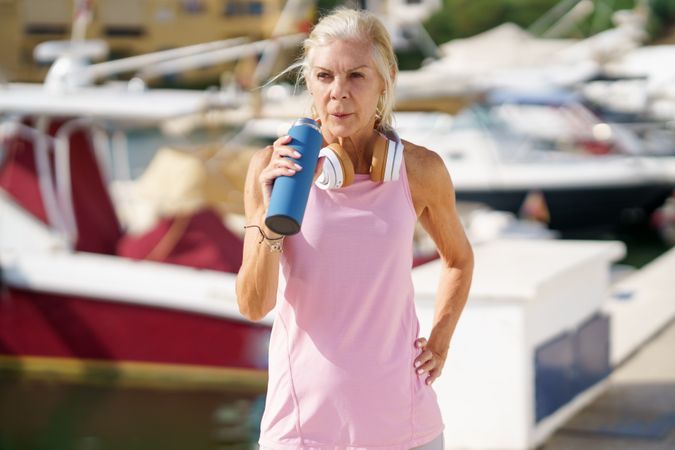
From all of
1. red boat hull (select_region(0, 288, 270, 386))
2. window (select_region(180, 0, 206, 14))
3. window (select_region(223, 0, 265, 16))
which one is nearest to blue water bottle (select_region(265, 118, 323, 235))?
red boat hull (select_region(0, 288, 270, 386))

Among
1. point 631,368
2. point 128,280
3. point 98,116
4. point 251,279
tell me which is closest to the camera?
point 251,279

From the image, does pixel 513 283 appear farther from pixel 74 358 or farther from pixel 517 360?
pixel 74 358

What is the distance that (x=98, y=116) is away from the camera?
9.77 meters

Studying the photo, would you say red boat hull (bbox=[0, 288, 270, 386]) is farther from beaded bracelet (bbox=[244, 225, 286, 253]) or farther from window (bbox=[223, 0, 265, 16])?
window (bbox=[223, 0, 265, 16])

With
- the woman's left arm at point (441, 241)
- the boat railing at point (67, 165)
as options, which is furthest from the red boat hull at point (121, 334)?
the woman's left arm at point (441, 241)

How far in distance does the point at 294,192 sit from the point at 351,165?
27 cm

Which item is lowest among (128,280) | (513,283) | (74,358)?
(74,358)

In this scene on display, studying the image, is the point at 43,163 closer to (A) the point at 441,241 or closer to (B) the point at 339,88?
(A) the point at 441,241

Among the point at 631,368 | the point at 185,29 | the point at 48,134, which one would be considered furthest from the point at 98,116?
the point at 185,29

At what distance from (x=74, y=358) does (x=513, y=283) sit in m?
5.09

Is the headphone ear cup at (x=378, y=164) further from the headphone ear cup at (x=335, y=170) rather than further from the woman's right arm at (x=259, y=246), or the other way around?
the woman's right arm at (x=259, y=246)

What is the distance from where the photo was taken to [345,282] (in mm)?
2508

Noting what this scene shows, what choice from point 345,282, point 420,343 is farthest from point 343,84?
point 420,343

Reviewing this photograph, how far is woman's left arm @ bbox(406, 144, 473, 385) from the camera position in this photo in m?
2.66
